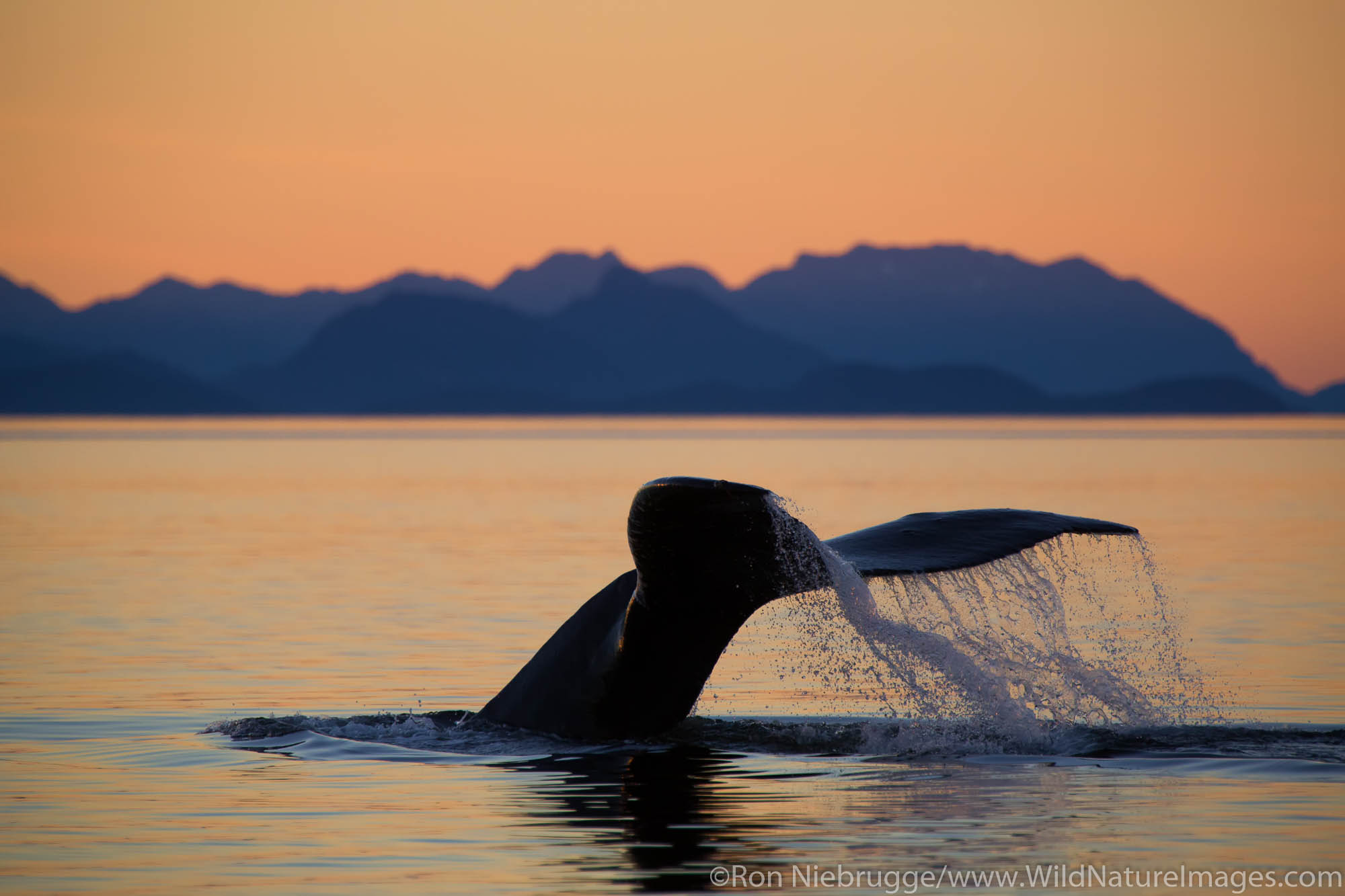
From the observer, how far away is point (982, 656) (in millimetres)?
12211

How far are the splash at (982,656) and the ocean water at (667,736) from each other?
0.06m

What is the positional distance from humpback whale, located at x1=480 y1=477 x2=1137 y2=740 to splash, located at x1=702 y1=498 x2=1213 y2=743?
0.11m

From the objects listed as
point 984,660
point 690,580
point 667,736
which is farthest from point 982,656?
point 690,580

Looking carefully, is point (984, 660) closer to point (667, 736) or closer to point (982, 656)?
point (982, 656)

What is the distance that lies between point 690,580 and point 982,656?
3.73 m

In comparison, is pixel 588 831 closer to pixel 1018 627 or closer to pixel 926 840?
pixel 926 840

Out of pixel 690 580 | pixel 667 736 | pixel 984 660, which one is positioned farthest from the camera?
pixel 984 660

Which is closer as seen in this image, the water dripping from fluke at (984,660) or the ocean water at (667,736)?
the ocean water at (667,736)

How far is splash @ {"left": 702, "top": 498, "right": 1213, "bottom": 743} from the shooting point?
9562 mm

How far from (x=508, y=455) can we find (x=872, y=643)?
301 feet

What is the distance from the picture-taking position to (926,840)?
28.4 ft

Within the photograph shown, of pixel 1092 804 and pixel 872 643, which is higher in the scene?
pixel 872 643

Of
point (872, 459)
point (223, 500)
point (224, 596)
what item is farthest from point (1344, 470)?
point (224, 596)

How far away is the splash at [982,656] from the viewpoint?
31.4ft
